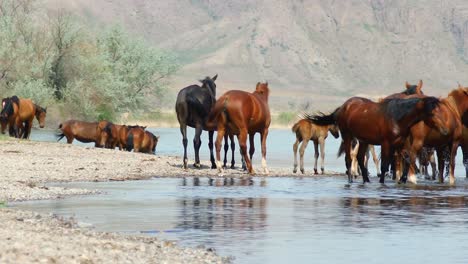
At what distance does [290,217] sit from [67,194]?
5.04 metres

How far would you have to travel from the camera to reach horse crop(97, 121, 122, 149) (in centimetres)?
3959

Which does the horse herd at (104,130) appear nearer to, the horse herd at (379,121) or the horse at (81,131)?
Result: the horse at (81,131)

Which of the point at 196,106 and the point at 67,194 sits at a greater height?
the point at 196,106

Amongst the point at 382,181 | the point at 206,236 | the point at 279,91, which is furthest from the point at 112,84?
the point at 279,91

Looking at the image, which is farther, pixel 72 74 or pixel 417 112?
pixel 72 74

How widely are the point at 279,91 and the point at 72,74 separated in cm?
14351

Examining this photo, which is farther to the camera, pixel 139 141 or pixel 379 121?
pixel 139 141

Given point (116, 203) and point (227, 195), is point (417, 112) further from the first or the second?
point (116, 203)

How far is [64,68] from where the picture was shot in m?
56.5

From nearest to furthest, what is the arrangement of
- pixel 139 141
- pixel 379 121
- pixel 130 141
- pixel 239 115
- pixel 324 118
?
1. pixel 379 121
2. pixel 324 118
3. pixel 239 115
4. pixel 139 141
5. pixel 130 141

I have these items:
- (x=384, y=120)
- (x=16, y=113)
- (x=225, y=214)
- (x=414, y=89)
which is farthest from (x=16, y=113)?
(x=225, y=214)

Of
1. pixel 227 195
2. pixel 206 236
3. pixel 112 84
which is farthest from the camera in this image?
pixel 112 84

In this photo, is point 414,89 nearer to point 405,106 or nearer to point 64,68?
point 405,106

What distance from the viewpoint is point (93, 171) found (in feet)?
85.3
